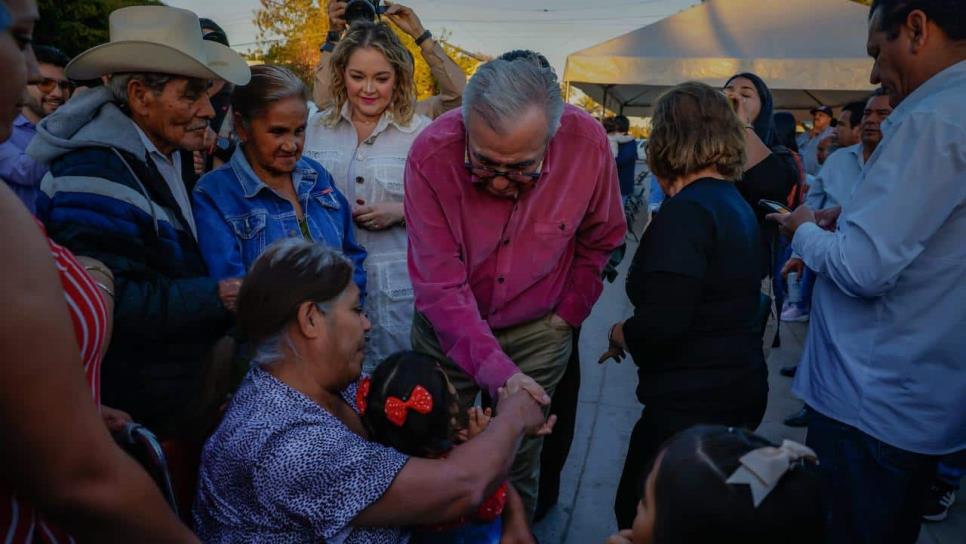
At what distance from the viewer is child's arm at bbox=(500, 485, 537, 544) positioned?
199 cm

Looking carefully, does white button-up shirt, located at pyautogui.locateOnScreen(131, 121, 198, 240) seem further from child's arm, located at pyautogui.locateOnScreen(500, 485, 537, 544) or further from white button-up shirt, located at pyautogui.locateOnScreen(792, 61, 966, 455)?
white button-up shirt, located at pyautogui.locateOnScreen(792, 61, 966, 455)

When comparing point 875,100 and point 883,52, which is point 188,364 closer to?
point 883,52

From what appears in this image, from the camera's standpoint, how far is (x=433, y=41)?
143 inches

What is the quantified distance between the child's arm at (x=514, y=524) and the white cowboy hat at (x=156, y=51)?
1.76 metres

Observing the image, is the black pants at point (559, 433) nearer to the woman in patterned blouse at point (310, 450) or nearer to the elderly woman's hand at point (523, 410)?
the elderly woman's hand at point (523, 410)

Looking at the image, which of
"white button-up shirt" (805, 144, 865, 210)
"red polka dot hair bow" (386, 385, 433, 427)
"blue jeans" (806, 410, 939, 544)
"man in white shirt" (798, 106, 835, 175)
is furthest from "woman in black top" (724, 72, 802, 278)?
"man in white shirt" (798, 106, 835, 175)

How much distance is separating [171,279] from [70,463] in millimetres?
1235

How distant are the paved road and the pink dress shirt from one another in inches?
53.5

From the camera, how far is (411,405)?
5.84ft

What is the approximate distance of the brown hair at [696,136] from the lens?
2316 millimetres

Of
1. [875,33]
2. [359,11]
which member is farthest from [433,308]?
[359,11]

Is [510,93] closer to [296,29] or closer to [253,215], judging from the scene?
[253,215]

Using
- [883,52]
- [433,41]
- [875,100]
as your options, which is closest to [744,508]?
[883,52]

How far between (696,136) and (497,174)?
29.1 inches
